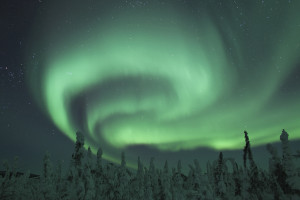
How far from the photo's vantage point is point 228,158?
1303 inches

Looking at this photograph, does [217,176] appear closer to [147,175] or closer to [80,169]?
[80,169]

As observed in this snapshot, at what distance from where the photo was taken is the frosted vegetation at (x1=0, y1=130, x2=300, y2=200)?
2067 cm

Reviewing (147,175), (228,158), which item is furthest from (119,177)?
(228,158)

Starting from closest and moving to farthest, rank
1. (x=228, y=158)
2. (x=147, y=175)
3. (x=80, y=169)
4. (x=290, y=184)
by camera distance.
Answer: (x=290, y=184), (x=80, y=169), (x=228, y=158), (x=147, y=175)

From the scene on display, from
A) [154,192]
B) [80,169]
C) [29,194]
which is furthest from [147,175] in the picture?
[80,169]

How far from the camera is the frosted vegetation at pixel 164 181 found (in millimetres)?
20672

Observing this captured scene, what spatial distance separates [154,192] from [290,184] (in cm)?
4087

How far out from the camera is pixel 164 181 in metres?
53.0

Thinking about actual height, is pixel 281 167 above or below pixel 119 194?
above

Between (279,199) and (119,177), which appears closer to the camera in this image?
(279,199)

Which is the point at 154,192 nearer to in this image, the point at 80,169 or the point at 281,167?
the point at 80,169

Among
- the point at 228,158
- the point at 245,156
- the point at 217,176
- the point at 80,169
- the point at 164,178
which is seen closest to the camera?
the point at 245,156

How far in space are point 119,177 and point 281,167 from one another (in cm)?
3621

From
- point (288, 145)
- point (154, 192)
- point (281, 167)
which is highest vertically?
point (288, 145)
